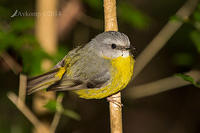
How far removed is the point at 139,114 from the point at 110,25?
5.11 m

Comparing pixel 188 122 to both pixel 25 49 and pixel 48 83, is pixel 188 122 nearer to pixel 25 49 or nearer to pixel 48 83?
pixel 48 83

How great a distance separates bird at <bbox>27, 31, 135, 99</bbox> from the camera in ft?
13.4

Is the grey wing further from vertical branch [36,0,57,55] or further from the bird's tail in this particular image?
vertical branch [36,0,57,55]

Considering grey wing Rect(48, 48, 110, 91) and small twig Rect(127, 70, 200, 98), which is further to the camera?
small twig Rect(127, 70, 200, 98)

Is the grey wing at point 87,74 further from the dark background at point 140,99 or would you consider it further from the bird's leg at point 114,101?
the dark background at point 140,99

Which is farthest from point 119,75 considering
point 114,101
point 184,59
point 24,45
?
point 184,59

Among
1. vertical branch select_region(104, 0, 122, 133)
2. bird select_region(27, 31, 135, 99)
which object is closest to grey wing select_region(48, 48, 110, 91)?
bird select_region(27, 31, 135, 99)

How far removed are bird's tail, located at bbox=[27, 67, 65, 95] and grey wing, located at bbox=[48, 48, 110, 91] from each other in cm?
16

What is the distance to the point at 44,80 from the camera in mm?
4426

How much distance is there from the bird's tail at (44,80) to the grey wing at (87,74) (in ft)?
0.53

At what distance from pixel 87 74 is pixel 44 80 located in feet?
2.05

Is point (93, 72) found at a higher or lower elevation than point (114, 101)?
higher

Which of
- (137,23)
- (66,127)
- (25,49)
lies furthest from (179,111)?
(25,49)

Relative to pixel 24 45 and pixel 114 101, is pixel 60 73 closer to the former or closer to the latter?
pixel 24 45
